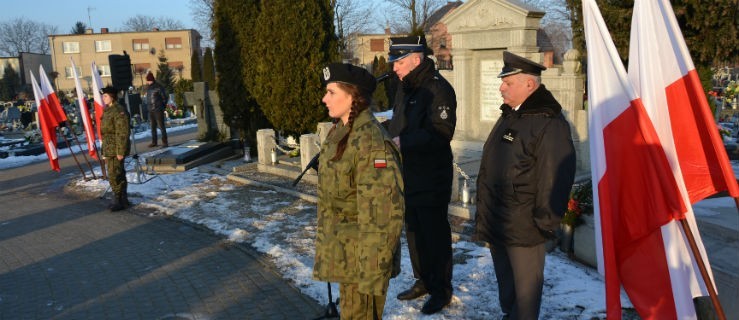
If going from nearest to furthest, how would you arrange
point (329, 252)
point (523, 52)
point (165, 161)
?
point (329, 252) → point (523, 52) → point (165, 161)

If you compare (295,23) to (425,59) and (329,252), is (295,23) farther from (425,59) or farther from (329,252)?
(329,252)

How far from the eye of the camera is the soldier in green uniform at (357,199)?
9.47 ft

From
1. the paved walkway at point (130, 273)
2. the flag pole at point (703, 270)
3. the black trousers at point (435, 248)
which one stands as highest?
the flag pole at point (703, 270)

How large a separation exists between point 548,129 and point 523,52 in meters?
6.96

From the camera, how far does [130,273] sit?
19.6 ft

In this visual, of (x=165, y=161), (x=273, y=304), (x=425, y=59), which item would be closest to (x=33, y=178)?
(x=165, y=161)

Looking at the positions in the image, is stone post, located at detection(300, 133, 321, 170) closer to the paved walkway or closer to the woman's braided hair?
the paved walkway

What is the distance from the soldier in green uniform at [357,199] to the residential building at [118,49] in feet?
217

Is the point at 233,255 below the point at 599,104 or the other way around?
below

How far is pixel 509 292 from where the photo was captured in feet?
13.0

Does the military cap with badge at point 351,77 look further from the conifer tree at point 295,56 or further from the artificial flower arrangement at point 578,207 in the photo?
the conifer tree at point 295,56

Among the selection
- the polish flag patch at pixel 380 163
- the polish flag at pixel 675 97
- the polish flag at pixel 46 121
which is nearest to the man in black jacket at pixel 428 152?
the polish flag patch at pixel 380 163

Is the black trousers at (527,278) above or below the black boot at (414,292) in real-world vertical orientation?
above

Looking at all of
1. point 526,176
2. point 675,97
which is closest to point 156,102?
point 526,176
